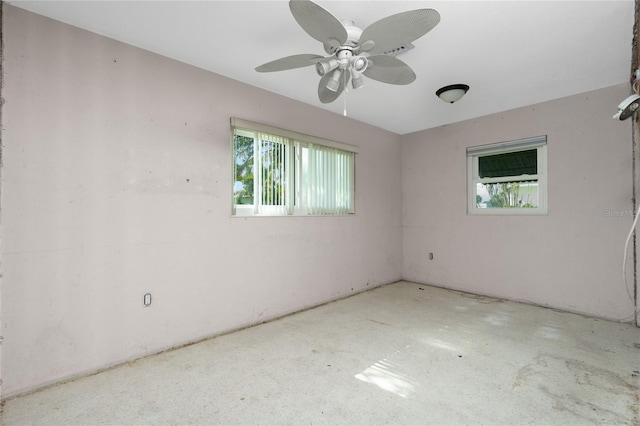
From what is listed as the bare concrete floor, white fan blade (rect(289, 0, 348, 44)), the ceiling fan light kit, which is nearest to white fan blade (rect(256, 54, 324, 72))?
white fan blade (rect(289, 0, 348, 44))

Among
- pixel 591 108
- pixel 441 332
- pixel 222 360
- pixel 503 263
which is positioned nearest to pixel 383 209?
pixel 503 263

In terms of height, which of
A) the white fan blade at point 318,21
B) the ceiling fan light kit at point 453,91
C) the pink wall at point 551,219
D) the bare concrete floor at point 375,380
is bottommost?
the bare concrete floor at point 375,380

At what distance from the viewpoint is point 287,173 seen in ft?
11.2

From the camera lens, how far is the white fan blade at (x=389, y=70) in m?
1.90

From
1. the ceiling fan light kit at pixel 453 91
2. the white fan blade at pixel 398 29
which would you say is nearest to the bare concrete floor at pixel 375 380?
the white fan blade at pixel 398 29

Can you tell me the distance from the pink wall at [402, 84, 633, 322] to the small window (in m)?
0.10

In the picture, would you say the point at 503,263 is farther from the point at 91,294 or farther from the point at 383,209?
the point at 91,294

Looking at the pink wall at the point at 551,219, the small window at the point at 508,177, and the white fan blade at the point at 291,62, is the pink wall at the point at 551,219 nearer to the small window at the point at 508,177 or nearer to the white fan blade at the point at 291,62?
the small window at the point at 508,177

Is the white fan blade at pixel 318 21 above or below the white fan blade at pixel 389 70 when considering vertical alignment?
above

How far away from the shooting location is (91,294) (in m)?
2.17

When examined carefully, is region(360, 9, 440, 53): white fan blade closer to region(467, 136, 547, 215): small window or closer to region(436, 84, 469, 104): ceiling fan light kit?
region(436, 84, 469, 104): ceiling fan light kit

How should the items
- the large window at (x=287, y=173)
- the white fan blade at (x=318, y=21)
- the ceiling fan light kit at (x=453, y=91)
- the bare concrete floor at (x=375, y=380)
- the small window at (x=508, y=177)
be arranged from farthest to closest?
the small window at (x=508, y=177), the large window at (x=287, y=173), the ceiling fan light kit at (x=453, y=91), the bare concrete floor at (x=375, y=380), the white fan blade at (x=318, y=21)

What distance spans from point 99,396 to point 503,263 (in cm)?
444

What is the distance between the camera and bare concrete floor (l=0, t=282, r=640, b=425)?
172 centimetres
